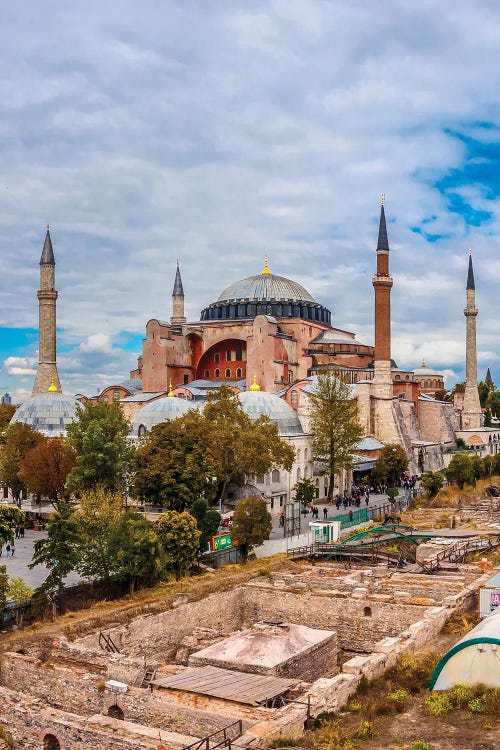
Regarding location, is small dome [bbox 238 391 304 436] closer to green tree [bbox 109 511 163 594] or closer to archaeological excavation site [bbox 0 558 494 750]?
archaeological excavation site [bbox 0 558 494 750]

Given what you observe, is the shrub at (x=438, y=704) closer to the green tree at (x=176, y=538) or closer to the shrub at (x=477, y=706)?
the shrub at (x=477, y=706)

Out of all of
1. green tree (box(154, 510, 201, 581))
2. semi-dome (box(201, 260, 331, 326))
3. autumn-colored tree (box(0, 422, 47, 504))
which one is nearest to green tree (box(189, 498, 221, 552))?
green tree (box(154, 510, 201, 581))

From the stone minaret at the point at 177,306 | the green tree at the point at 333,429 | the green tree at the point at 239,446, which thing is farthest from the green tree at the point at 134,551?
the stone minaret at the point at 177,306

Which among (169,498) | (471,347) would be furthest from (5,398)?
(169,498)

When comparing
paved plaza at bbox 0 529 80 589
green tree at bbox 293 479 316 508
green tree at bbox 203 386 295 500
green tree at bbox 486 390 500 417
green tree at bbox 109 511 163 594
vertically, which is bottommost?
paved plaza at bbox 0 529 80 589

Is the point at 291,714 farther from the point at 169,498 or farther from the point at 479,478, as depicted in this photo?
the point at 479,478
